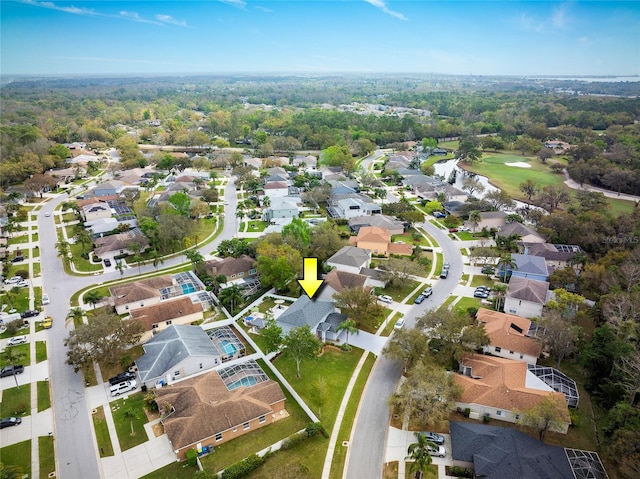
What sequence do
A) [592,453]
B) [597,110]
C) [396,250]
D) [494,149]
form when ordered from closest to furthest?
[592,453], [396,250], [494,149], [597,110]

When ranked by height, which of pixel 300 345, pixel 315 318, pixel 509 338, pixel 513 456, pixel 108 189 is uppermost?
pixel 300 345

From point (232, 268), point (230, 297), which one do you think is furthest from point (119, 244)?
point (230, 297)

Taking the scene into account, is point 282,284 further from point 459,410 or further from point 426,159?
point 426,159

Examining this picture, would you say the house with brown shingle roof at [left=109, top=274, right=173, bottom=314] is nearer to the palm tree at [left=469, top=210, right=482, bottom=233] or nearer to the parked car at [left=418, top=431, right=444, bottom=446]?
the parked car at [left=418, top=431, right=444, bottom=446]

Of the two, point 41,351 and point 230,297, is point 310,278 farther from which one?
point 41,351

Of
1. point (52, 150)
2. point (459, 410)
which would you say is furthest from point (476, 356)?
point (52, 150)

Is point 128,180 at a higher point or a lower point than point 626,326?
lower

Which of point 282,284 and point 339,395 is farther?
point 282,284
